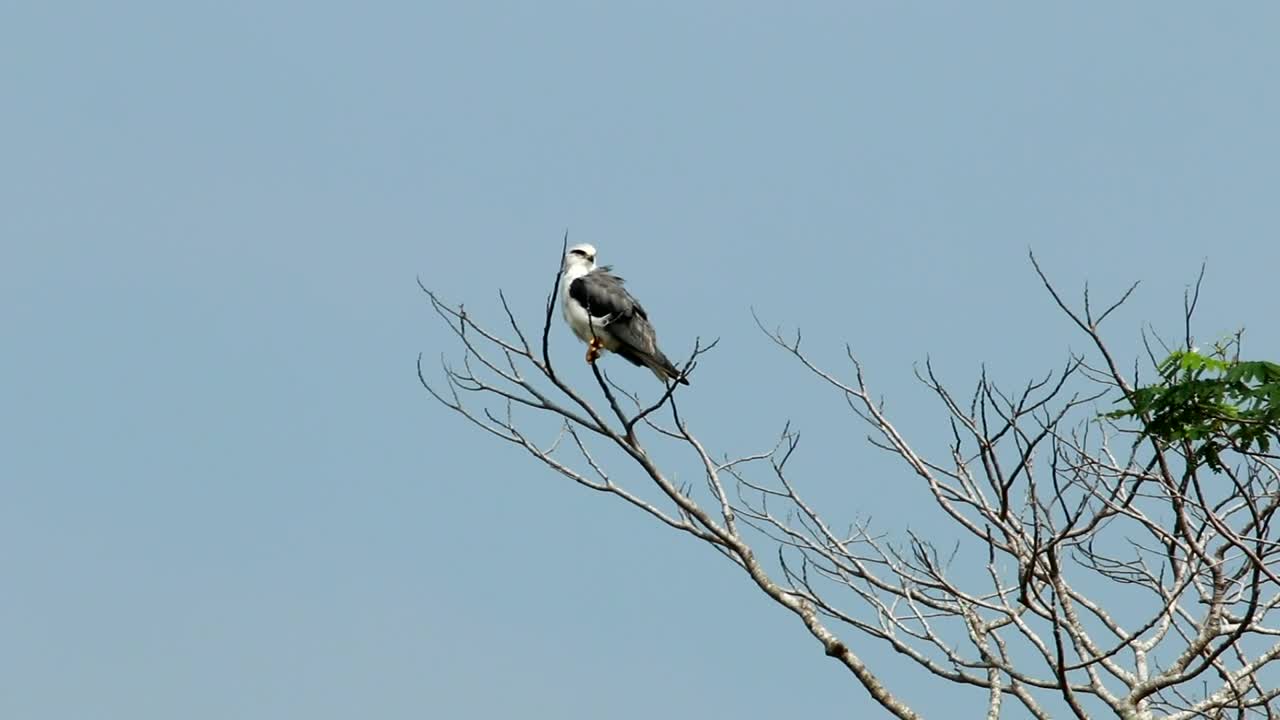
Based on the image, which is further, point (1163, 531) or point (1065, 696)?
point (1163, 531)

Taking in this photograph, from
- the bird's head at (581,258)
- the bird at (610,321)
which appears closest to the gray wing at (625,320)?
the bird at (610,321)

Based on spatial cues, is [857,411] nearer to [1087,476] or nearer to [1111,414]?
[1087,476]

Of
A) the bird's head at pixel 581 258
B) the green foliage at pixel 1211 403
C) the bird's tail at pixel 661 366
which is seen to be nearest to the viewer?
the green foliage at pixel 1211 403

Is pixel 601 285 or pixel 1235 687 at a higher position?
pixel 601 285

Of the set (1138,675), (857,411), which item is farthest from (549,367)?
(1138,675)

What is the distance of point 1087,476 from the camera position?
26.8 ft

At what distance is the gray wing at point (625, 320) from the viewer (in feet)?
35.2

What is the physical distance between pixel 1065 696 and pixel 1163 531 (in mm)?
1745

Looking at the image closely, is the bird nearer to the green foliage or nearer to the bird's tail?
the bird's tail

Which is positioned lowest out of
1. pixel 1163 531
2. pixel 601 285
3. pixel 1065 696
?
pixel 1065 696

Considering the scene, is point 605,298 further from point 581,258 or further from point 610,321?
point 581,258

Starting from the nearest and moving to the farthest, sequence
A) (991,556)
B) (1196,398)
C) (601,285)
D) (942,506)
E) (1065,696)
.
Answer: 1. (1196,398)
2. (1065,696)
3. (991,556)
4. (942,506)
5. (601,285)

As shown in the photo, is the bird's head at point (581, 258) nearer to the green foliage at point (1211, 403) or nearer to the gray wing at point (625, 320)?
the gray wing at point (625, 320)

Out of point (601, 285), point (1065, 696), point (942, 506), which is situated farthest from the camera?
point (601, 285)
